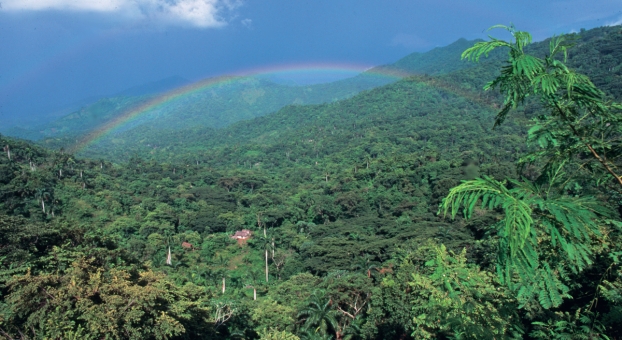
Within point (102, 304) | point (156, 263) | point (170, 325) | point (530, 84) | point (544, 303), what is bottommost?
point (156, 263)

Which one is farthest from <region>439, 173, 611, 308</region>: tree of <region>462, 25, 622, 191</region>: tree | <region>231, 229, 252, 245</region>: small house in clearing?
<region>231, 229, 252, 245</region>: small house in clearing

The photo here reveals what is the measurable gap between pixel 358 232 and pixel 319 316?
17.4 metres

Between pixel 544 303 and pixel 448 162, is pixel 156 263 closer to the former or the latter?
pixel 544 303

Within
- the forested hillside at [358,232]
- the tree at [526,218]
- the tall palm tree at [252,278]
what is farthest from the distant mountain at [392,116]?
the tree at [526,218]

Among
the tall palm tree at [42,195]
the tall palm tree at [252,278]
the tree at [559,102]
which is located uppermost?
the tree at [559,102]

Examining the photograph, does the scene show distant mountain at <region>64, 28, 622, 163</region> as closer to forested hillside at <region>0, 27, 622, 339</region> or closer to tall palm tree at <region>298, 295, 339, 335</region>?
forested hillside at <region>0, 27, 622, 339</region>

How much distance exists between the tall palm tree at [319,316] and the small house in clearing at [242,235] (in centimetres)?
1937

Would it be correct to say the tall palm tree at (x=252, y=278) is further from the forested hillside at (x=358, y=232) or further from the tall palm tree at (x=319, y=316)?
the tall palm tree at (x=319, y=316)

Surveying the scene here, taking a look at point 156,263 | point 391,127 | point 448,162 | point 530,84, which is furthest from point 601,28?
point 530,84

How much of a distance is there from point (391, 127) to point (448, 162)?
39186 millimetres

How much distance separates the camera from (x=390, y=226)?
3262cm

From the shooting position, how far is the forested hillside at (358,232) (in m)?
2.44

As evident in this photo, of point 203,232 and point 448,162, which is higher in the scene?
point 448,162

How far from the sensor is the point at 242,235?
35.9 m
